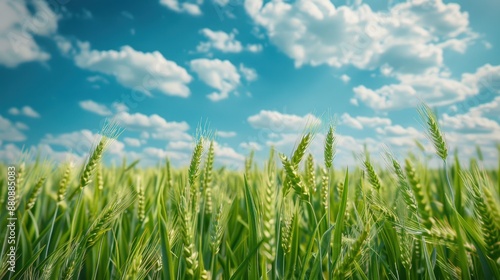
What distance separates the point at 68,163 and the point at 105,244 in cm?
51

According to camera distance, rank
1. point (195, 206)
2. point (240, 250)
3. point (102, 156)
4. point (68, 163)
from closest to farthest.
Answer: point (195, 206) → point (102, 156) → point (240, 250) → point (68, 163)

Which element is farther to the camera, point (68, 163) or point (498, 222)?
point (68, 163)

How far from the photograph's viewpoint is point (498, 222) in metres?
0.92

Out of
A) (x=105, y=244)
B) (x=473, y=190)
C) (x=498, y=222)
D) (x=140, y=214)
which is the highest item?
(x=473, y=190)

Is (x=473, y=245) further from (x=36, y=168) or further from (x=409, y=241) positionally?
(x=36, y=168)

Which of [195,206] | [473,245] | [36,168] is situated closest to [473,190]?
[473,245]

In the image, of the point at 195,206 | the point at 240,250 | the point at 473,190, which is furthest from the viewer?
the point at 240,250

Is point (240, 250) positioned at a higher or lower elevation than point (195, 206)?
lower

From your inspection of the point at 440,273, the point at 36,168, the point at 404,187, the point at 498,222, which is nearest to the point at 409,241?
the point at 440,273

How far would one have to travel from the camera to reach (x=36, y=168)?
2.52 meters

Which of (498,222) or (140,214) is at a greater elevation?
(498,222)

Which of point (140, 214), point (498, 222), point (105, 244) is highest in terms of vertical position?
point (498, 222)

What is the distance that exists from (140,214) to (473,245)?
59.5 inches

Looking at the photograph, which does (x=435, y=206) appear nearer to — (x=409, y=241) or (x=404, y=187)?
(x=409, y=241)
